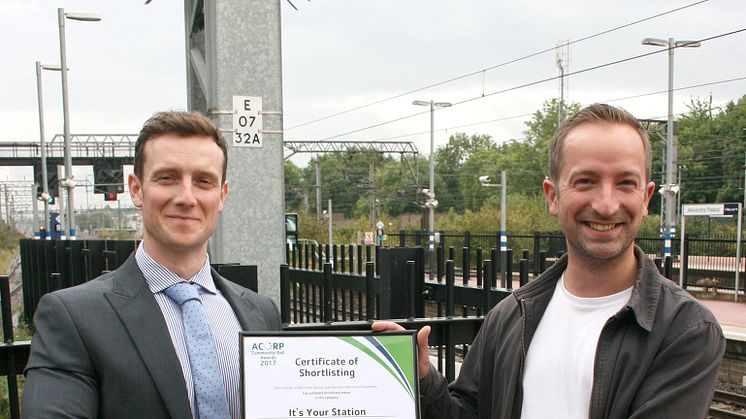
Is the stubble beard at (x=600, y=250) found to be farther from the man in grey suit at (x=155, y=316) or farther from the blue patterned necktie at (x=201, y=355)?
the blue patterned necktie at (x=201, y=355)

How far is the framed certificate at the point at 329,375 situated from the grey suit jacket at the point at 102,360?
269mm

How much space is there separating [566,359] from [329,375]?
0.75 m

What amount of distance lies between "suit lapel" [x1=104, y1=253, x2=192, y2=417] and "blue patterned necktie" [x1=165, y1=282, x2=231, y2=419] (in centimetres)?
6

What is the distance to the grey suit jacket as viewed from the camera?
1.85m

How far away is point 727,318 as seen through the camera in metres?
15.1

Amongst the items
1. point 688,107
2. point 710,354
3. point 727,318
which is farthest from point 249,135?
point 688,107

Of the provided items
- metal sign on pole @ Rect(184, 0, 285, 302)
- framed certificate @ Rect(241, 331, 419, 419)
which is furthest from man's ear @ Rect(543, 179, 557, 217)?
metal sign on pole @ Rect(184, 0, 285, 302)

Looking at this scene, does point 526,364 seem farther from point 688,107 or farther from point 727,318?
point 688,107

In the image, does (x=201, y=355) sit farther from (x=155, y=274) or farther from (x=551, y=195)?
(x=551, y=195)

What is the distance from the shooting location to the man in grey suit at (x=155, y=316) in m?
1.90

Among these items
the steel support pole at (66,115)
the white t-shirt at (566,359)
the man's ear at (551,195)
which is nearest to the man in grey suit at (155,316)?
the white t-shirt at (566,359)

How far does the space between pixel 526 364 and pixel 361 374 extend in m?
0.54

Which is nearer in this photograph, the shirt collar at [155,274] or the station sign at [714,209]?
the shirt collar at [155,274]

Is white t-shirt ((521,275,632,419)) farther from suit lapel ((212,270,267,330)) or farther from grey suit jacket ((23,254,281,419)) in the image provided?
grey suit jacket ((23,254,281,419))
